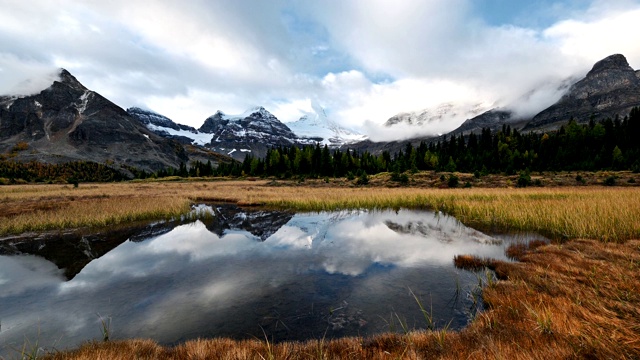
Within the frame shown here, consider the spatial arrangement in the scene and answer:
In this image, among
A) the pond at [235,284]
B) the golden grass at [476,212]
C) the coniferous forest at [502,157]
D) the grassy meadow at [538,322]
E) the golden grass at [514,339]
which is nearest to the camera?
the golden grass at [514,339]

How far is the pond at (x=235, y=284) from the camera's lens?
654cm

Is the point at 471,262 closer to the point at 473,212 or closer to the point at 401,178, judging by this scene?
the point at 473,212

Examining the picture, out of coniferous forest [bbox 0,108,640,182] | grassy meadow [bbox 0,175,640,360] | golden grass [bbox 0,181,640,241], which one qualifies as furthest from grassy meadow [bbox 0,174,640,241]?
coniferous forest [bbox 0,108,640,182]

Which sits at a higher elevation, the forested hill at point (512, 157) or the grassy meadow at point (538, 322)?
the forested hill at point (512, 157)

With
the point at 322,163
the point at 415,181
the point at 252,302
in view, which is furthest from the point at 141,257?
the point at 322,163

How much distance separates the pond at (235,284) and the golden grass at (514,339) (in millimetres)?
768

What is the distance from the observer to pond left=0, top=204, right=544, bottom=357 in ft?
21.5

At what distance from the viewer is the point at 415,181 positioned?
5059 centimetres

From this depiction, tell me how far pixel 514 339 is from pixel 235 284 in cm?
751

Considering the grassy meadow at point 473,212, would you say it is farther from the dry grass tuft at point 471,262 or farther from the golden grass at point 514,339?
the golden grass at point 514,339

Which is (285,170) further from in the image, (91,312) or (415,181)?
(91,312)

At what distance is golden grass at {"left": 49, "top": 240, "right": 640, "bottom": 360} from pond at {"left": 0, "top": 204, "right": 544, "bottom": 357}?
2.52 feet

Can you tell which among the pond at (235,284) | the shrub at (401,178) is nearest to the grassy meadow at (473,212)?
the pond at (235,284)

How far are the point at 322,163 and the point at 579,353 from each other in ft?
295
